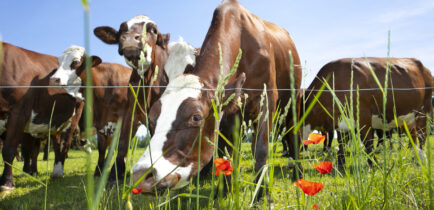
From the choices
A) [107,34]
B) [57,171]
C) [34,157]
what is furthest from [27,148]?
[107,34]

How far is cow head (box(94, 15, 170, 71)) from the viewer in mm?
3729

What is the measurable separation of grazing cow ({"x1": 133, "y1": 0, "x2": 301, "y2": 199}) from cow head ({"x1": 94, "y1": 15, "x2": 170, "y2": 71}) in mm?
977

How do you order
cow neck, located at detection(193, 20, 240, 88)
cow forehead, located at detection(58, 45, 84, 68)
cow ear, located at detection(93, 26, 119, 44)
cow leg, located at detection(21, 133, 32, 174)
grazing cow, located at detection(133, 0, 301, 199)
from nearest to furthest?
1. grazing cow, located at detection(133, 0, 301, 199)
2. cow neck, located at detection(193, 20, 240, 88)
3. cow ear, located at detection(93, 26, 119, 44)
4. cow forehead, located at detection(58, 45, 84, 68)
5. cow leg, located at detection(21, 133, 32, 174)

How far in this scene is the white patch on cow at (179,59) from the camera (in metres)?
3.87

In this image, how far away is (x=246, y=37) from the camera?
3.34 metres

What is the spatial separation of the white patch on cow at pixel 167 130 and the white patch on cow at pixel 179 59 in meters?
1.47

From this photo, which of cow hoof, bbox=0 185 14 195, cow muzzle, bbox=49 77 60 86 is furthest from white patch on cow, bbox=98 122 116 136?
cow hoof, bbox=0 185 14 195

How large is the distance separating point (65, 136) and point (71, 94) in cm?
101

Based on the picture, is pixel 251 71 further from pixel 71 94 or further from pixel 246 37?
pixel 71 94

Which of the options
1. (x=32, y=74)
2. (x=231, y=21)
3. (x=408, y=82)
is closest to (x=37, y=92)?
(x=32, y=74)

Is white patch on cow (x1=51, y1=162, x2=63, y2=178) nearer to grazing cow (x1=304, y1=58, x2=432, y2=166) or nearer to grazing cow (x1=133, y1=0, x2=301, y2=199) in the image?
grazing cow (x1=133, y1=0, x2=301, y2=199)

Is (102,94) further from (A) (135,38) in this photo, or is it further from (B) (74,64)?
(A) (135,38)

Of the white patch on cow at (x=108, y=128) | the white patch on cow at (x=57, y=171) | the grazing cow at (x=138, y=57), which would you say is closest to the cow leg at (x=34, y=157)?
the white patch on cow at (x=57, y=171)

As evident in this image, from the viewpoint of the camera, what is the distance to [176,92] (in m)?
2.25
